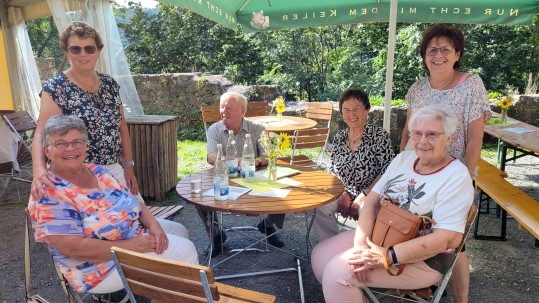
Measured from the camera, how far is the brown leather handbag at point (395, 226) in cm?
206

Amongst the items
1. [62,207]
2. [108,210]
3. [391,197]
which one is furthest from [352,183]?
[62,207]

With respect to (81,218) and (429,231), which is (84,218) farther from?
(429,231)

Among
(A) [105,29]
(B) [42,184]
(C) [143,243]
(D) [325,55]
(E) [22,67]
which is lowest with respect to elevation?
(C) [143,243]

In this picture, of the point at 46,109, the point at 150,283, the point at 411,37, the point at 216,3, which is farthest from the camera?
the point at 411,37

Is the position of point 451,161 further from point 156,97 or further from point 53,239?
point 156,97

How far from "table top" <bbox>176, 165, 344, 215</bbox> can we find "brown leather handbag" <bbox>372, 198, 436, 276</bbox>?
0.42 m

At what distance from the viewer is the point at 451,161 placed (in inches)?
87.7

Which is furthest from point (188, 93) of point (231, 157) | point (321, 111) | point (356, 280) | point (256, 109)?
point (356, 280)

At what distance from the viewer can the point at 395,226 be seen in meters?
2.12

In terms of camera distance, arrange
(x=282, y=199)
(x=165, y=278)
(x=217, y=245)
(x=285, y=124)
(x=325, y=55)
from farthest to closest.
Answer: (x=325, y=55) < (x=285, y=124) < (x=217, y=245) < (x=282, y=199) < (x=165, y=278)

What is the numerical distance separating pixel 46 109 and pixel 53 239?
97cm

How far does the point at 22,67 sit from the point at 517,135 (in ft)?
25.9

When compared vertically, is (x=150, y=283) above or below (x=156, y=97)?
below

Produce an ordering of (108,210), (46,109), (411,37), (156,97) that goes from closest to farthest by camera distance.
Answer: (108,210) < (46,109) < (156,97) < (411,37)
